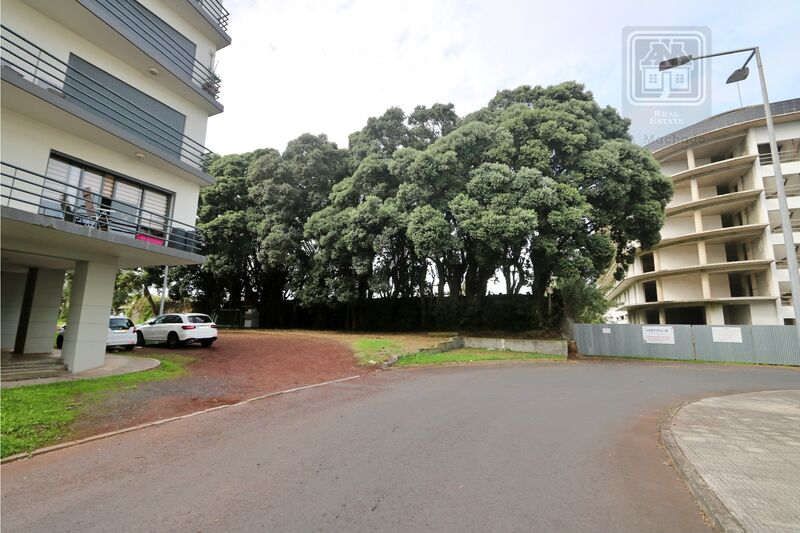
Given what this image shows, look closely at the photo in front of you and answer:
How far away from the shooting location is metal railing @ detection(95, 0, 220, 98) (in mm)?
12312

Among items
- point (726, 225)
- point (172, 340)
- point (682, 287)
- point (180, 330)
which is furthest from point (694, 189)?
point (172, 340)

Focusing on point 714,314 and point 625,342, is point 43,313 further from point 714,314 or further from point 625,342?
point 714,314

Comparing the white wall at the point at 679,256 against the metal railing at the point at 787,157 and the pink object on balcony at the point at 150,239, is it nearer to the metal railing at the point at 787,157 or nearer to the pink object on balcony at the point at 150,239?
the metal railing at the point at 787,157

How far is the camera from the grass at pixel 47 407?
6.01 m

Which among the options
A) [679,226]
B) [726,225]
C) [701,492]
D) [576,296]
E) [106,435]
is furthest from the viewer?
[679,226]

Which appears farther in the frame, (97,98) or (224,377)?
(97,98)

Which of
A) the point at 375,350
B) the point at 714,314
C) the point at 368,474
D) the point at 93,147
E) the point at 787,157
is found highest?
the point at 787,157

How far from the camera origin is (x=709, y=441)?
19.9ft

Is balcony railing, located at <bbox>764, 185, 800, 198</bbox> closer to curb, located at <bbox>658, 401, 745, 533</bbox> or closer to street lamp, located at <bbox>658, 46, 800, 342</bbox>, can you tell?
street lamp, located at <bbox>658, 46, 800, 342</bbox>

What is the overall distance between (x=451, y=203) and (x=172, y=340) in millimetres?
14769

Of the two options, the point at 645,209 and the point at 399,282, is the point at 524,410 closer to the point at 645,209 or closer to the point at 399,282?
the point at 645,209

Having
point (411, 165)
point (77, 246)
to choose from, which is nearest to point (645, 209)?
point (411, 165)

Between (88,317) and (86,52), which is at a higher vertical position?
(86,52)

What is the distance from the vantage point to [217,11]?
15.8 metres
